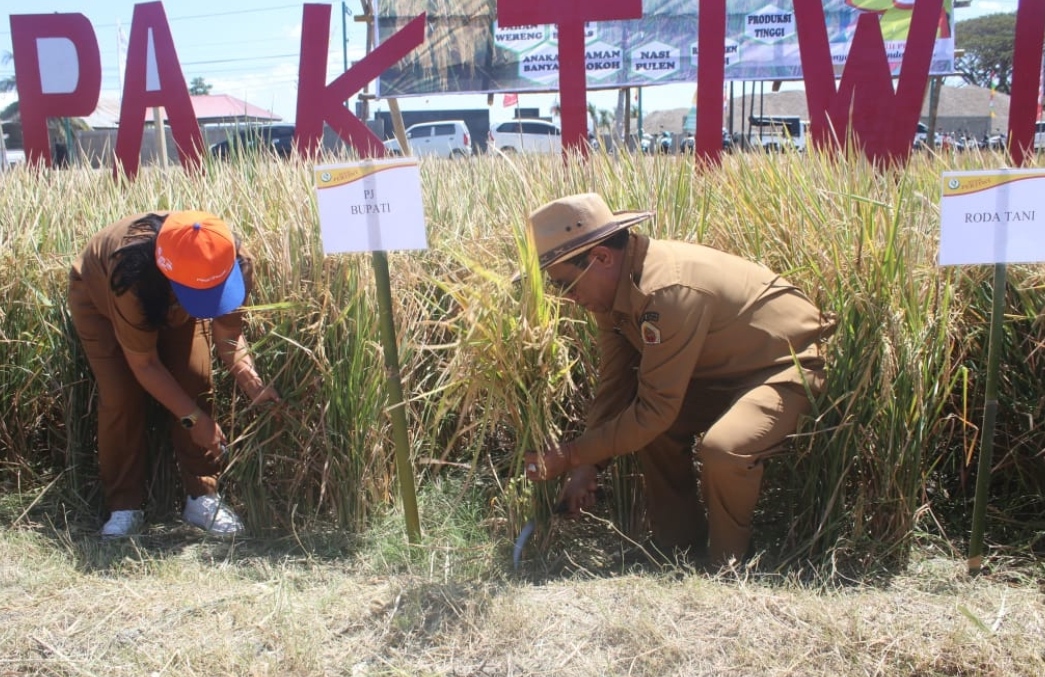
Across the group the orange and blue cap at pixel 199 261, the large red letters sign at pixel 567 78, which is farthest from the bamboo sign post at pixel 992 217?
the large red letters sign at pixel 567 78

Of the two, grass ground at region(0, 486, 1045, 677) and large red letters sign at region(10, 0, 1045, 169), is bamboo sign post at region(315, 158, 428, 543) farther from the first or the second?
large red letters sign at region(10, 0, 1045, 169)

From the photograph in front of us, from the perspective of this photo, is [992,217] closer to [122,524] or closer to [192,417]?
[192,417]

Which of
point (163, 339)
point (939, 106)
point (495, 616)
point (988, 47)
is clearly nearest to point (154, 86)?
point (163, 339)

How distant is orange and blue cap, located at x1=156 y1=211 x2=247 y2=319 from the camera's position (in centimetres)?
302

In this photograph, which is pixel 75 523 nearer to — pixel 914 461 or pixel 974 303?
pixel 914 461

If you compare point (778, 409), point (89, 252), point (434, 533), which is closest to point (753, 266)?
point (778, 409)

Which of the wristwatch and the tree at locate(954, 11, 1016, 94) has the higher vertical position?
the tree at locate(954, 11, 1016, 94)

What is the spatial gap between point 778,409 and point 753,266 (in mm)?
520

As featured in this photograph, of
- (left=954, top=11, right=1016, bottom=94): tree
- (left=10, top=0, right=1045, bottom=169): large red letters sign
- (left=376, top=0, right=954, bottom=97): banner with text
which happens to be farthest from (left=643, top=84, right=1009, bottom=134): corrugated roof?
(left=10, top=0, right=1045, bottom=169): large red letters sign

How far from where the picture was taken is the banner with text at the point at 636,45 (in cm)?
1580

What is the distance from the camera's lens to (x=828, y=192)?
3.51 m

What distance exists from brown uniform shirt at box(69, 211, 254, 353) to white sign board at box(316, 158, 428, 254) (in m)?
0.67

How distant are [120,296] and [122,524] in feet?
3.46

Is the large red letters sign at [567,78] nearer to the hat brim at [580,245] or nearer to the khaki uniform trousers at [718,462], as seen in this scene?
the khaki uniform trousers at [718,462]
